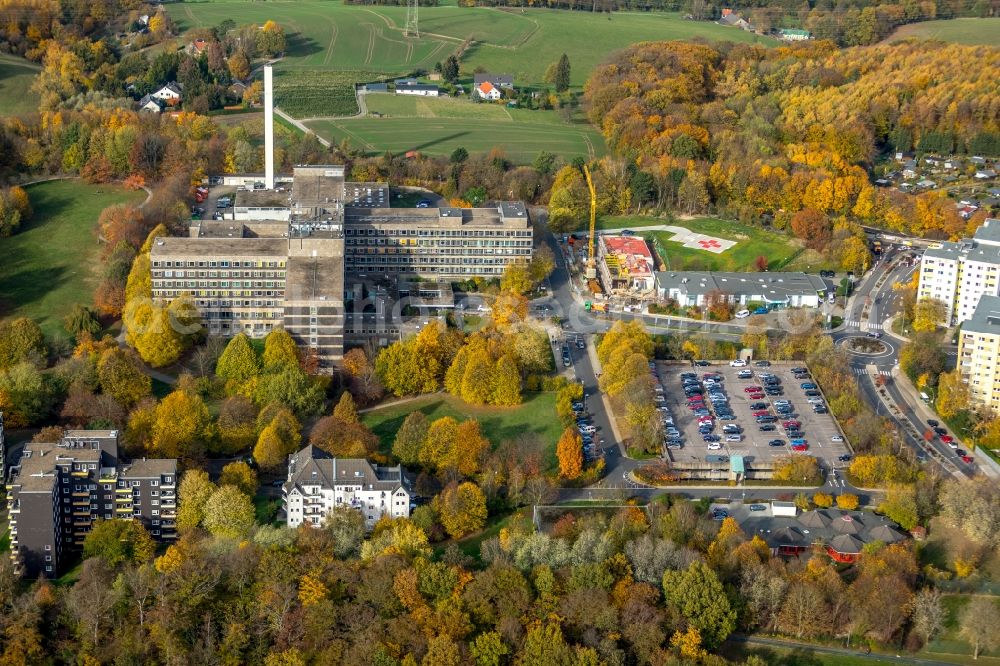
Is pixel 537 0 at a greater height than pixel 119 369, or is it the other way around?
pixel 537 0

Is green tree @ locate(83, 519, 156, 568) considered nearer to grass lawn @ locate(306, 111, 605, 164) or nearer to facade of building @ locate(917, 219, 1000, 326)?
facade of building @ locate(917, 219, 1000, 326)

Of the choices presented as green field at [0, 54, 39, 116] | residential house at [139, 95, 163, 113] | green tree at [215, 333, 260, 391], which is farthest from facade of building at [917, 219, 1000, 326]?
green field at [0, 54, 39, 116]

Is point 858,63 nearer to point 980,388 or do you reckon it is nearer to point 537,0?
point 537,0

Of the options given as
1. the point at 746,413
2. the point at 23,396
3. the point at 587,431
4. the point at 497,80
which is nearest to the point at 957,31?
the point at 497,80

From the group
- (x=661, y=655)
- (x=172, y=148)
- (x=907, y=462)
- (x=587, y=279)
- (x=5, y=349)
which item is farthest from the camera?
(x=172, y=148)

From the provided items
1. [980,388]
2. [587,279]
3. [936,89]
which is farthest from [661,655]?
[936,89]

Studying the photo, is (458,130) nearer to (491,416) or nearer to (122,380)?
(491,416)

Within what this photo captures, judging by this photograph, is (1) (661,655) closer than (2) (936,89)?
Yes
